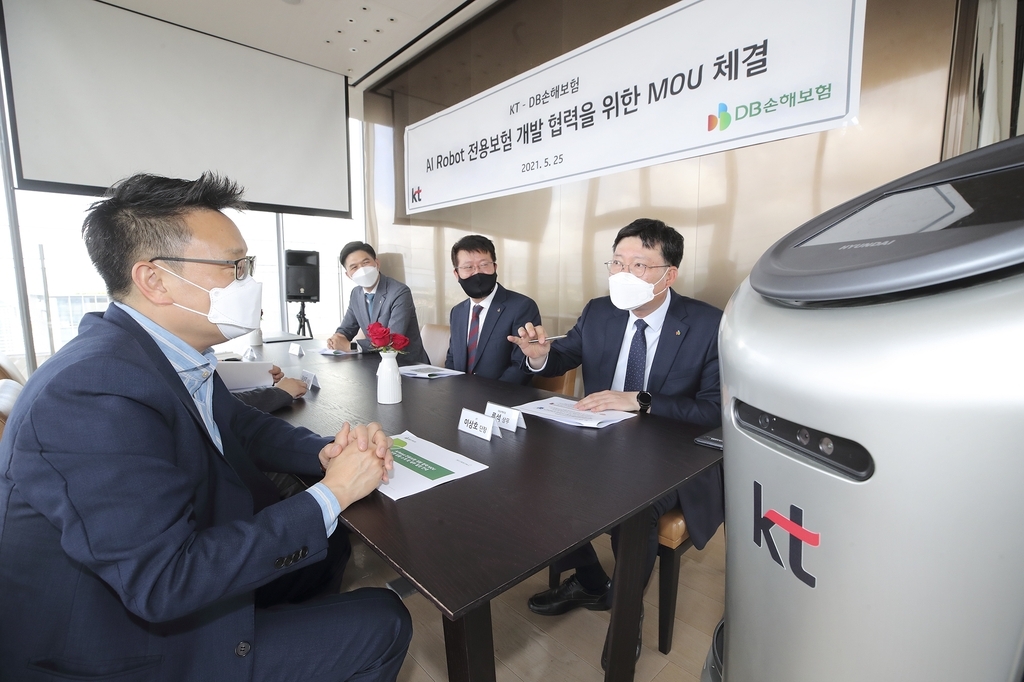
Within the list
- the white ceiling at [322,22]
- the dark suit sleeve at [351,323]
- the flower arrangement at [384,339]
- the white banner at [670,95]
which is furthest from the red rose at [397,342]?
the white ceiling at [322,22]

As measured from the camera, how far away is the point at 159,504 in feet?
2.34

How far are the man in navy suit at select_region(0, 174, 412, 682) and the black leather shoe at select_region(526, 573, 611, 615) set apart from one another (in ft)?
2.75

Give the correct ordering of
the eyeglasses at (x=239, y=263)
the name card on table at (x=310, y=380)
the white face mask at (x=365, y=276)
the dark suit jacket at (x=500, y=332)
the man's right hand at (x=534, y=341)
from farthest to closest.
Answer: the white face mask at (x=365, y=276)
the dark suit jacket at (x=500, y=332)
the name card on table at (x=310, y=380)
the man's right hand at (x=534, y=341)
the eyeglasses at (x=239, y=263)

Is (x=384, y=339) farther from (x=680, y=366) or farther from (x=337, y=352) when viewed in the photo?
(x=337, y=352)

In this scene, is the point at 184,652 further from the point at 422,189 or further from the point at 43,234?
the point at 43,234

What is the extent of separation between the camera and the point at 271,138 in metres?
4.74

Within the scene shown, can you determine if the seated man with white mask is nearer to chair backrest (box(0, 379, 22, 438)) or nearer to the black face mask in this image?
the black face mask

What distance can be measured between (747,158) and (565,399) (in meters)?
1.56

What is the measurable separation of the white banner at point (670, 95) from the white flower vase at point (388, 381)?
1.40 metres

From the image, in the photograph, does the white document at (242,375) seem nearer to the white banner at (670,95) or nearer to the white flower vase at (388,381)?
the white flower vase at (388,381)

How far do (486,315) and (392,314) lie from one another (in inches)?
45.0

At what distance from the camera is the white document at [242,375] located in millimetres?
1800

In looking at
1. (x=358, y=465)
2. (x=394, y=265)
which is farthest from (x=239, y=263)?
(x=394, y=265)

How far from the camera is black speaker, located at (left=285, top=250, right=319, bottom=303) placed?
497cm
